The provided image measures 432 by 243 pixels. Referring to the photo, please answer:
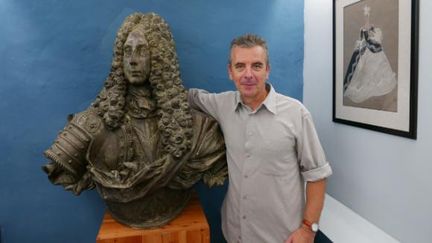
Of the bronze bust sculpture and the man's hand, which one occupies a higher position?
the bronze bust sculpture

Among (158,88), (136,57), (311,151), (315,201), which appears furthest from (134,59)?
(315,201)

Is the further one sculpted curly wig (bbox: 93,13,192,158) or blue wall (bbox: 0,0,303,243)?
blue wall (bbox: 0,0,303,243)

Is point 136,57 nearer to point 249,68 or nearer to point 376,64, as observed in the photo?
point 249,68

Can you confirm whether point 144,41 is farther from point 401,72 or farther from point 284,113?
point 401,72

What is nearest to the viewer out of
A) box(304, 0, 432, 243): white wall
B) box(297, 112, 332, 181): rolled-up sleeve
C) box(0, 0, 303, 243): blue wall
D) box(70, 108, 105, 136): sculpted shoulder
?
box(304, 0, 432, 243): white wall

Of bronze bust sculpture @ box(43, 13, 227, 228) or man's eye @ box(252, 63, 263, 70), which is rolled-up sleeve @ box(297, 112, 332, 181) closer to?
man's eye @ box(252, 63, 263, 70)

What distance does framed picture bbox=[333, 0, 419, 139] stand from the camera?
150 cm

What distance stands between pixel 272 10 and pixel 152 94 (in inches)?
45.4

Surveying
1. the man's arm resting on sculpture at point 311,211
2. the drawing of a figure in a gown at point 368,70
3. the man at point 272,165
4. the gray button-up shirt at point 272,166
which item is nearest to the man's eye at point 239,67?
the man at point 272,165

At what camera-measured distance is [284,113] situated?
1.58 m

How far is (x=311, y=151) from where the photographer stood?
61.3 inches

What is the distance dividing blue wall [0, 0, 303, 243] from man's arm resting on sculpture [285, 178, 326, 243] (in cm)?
110

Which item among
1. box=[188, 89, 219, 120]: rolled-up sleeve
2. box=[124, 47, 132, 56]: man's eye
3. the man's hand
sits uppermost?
box=[124, 47, 132, 56]: man's eye

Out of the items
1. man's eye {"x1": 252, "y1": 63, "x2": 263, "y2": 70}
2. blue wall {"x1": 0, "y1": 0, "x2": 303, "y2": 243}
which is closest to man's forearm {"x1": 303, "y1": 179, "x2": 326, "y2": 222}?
man's eye {"x1": 252, "y1": 63, "x2": 263, "y2": 70}
